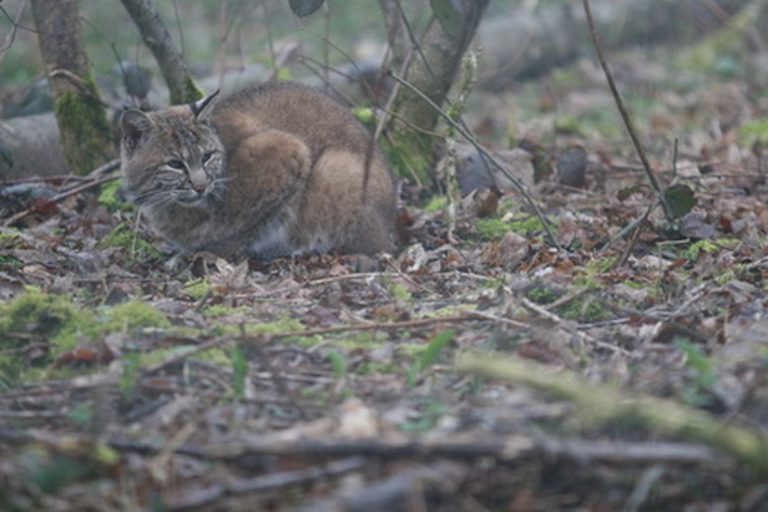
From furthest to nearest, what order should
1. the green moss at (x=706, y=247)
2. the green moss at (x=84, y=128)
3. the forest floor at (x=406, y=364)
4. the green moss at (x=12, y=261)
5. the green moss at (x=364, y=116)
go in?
the green moss at (x=364, y=116) < the green moss at (x=84, y=128) < the green moss at (x=706, y=247) < the green moss at (x=12, y=261) < the forest floor at (x=406, y=364)

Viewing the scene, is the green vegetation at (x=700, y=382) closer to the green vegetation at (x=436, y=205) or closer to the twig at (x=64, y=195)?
the green vegetation at (x=436, y=205)

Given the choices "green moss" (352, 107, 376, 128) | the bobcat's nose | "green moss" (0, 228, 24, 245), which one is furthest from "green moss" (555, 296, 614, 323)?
"green moss" (352, 107, 376, 128)

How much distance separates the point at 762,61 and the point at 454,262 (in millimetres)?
8919

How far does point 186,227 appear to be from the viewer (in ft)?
22.7

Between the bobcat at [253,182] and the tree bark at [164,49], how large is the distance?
25.8 inches

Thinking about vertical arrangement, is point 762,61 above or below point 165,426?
above

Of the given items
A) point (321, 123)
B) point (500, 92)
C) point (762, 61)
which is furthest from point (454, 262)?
point (762, 61)

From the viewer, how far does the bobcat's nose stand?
22.1 feet

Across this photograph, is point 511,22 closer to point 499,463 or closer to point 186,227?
point 186,227

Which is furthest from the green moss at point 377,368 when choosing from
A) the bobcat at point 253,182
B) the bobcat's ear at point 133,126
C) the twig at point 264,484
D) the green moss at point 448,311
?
the bobcat's ear at point 133,126

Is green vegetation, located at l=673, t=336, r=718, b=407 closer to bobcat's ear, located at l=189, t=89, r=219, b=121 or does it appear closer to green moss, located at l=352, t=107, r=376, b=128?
bobcat's ear, located at l=189, t=89, r=219, b=121

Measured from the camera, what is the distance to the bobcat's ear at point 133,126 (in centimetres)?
668

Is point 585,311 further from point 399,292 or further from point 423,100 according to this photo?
point 423,100

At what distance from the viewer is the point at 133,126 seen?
22.2 ft
